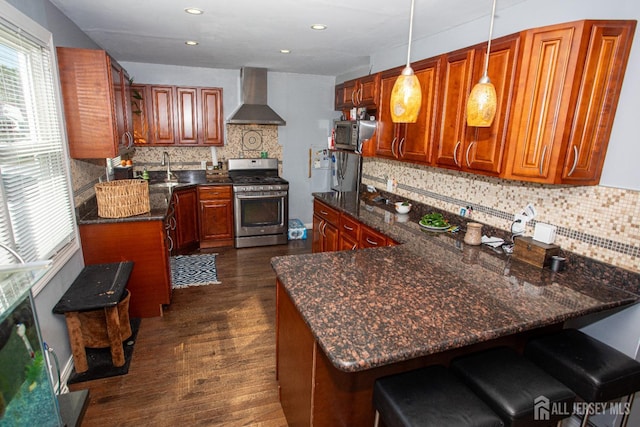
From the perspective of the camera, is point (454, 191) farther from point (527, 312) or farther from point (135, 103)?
point (135, 103)

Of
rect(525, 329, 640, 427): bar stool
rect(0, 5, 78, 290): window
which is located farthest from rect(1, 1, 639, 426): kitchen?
rect(525, 329, 640, 427): bar stool

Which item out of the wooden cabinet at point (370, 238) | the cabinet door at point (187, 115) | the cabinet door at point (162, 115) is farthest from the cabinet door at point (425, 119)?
the cabinet door at point (162, 115)

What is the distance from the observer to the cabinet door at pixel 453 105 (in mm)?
2268

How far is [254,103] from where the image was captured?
504cm

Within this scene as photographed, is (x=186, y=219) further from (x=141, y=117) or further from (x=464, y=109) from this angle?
(x=464, y=109)

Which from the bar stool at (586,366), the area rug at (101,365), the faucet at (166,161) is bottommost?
the area rug at (101,365)

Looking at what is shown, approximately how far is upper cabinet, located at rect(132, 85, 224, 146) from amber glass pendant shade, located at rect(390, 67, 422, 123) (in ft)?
13.0

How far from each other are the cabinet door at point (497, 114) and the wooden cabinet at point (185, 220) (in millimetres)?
3582

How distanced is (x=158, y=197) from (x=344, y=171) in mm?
2628

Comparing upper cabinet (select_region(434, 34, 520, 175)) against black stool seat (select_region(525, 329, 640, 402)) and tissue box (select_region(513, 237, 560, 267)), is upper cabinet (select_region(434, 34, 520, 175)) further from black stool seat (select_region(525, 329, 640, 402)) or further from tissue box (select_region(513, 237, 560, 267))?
black stool seat (select_region(525, 329, 640, 402))

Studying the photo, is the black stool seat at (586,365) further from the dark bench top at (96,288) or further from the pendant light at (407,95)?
the dark bench top at (96,288)

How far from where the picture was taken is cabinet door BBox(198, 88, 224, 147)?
4886 millimetres

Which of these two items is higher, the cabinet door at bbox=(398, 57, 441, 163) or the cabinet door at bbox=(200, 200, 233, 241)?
the cabinet door at bbox=(398, 57, 441, 163)

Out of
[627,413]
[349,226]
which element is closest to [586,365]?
[627,413]
